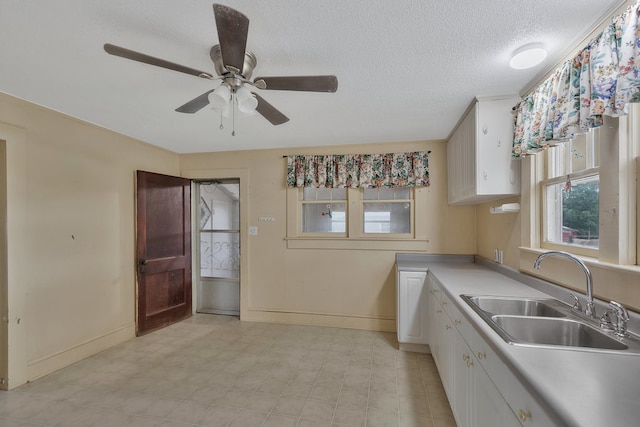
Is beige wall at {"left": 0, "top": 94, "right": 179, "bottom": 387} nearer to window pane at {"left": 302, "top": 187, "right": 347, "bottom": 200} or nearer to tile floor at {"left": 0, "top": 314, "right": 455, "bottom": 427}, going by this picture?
tile floor at {"left": 0, "top": 314, "right": 455, "bottom": 427}

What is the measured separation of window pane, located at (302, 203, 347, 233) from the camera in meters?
3.81

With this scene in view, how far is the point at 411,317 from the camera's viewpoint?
9.57 feet

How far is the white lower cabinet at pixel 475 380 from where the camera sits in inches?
38.3

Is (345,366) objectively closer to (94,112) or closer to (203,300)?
(203,300)

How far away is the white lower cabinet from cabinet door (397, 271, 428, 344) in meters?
0.45

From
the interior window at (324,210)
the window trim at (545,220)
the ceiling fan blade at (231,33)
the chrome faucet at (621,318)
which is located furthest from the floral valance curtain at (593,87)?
the interior window at (324,210)

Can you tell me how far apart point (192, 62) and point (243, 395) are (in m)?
2.48

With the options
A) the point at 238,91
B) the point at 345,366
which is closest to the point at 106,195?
the point at 238,91

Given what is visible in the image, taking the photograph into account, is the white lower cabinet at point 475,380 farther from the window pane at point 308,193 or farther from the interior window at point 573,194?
the window pane at point 308,193

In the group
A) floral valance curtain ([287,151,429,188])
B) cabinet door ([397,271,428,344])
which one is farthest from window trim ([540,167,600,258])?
floral valance curtain ([287,151,429,188])

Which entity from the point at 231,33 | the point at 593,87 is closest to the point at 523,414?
the point at 593,87

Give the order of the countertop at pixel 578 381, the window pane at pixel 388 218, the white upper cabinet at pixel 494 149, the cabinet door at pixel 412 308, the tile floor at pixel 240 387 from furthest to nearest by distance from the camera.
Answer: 1. the window pane at pixel 388 218
2. the cabinet door at pixel 412 308
3. the white upper cabinet at pixel 494 149
4. the tile floor at pixel 240 387
5. the countertop at pixel 578 381

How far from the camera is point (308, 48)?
1628 millimetres

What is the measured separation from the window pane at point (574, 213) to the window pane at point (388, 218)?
169cm
